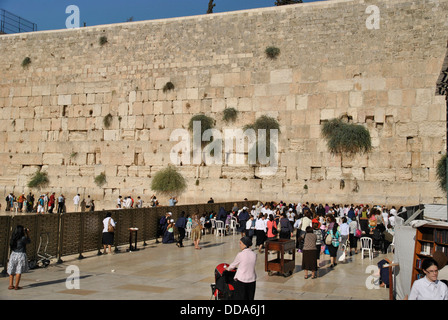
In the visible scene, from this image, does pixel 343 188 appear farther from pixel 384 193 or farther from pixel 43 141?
pixel 43 141

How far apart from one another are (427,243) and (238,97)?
14090mm

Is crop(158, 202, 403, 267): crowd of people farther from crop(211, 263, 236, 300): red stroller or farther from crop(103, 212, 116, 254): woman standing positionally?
crop(211, 263, 236, 300): red stroller

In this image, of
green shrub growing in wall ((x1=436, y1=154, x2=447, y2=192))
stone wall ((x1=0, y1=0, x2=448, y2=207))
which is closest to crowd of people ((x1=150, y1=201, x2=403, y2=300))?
stone wall ((x1=0, y1=0, x2=448, y2=207))

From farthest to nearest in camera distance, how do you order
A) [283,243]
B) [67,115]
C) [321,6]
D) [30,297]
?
1. [67,115]
2. [321,6]
3. [283,243]
4. [30,297]

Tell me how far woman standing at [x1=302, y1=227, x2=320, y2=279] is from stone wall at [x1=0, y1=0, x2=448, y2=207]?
975cm

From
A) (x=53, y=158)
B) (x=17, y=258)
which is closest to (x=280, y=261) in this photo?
(x=17, y=258)

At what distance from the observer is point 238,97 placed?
61.9 ft

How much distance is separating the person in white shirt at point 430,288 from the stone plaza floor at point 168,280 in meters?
2.55

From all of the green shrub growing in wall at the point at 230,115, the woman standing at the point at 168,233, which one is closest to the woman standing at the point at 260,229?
the woman standing at the point at 168,233

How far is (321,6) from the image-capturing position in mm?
17875

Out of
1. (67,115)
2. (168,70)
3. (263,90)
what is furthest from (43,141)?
(263,90)
